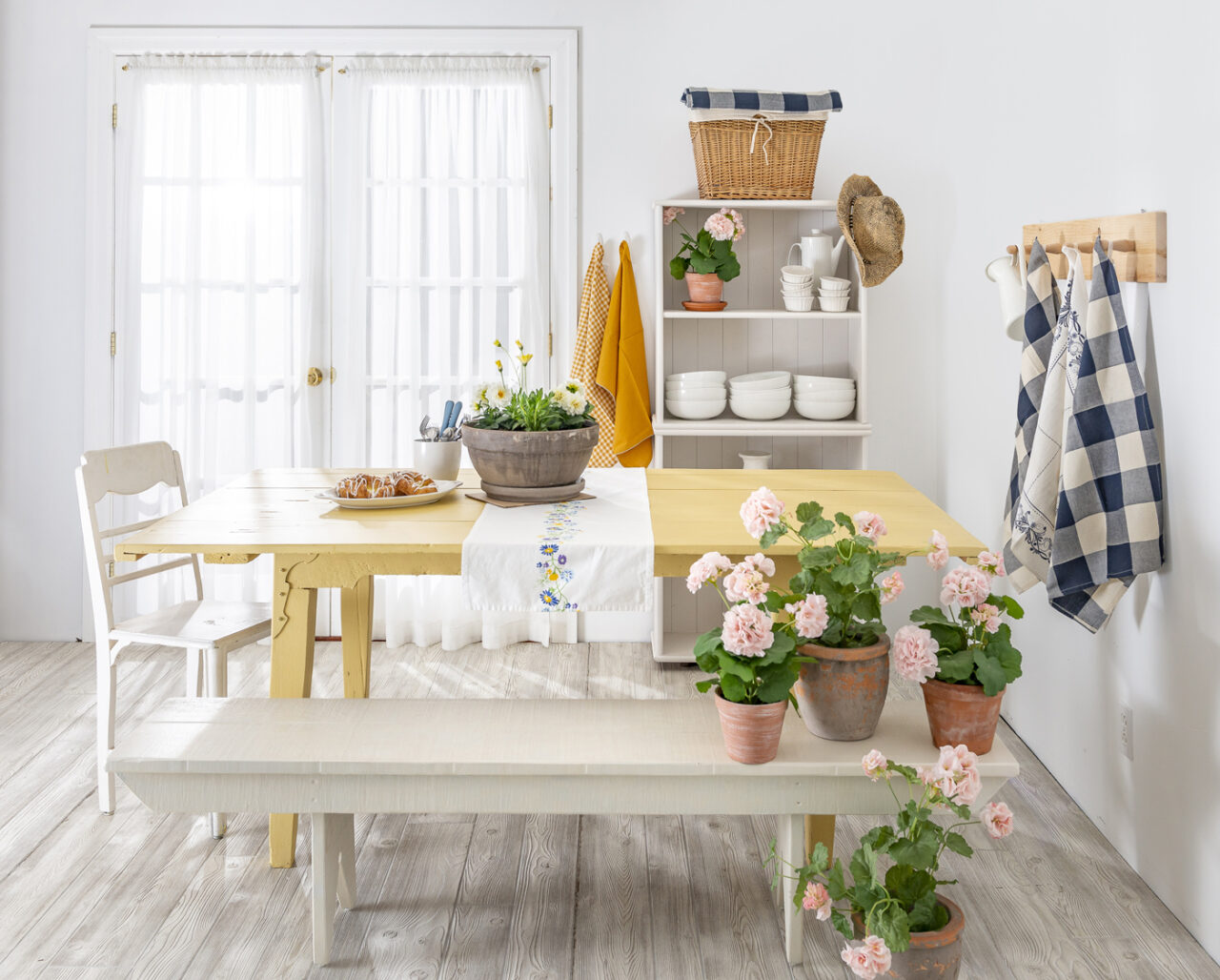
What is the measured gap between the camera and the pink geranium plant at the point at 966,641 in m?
1.91

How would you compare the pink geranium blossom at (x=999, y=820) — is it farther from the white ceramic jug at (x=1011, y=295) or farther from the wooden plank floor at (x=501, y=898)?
the white ceramic jug at (x=1011, y=295)

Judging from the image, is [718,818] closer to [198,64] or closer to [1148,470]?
[1148,470]

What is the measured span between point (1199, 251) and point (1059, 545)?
617 millimetres

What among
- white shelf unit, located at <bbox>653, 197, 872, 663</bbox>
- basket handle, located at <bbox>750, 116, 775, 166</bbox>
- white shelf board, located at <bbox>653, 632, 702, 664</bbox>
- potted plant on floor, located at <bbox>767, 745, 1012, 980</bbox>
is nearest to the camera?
potted plant on floor, located at <bbox>767, 745, 1012, 980</bbox>

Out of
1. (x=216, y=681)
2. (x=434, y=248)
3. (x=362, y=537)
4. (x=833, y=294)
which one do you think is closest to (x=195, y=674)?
(x=216, y=681)

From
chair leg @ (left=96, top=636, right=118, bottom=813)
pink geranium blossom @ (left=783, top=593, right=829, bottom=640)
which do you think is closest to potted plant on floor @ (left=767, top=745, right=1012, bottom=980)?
pink geranium blossom @ (left=783, top=593, right=829, bottom=640)

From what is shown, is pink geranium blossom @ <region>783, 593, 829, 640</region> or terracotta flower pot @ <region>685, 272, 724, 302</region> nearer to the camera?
pink geranium blossom @ <region>783, 593, 829, 640</region>

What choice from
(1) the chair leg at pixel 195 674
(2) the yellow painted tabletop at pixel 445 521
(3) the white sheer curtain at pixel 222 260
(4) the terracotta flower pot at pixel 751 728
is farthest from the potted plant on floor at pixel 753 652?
(3) the white sheer curtain at pixel 222 260

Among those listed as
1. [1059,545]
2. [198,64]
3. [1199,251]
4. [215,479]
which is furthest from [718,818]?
[198,64]

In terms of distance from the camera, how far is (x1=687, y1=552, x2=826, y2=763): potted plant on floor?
6.01 feet

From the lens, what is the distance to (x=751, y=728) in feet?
6.21

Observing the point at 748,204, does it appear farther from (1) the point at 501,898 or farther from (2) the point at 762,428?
(1) the point at 501,898

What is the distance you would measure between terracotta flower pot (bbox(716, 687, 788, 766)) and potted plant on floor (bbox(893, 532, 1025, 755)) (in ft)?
0.80

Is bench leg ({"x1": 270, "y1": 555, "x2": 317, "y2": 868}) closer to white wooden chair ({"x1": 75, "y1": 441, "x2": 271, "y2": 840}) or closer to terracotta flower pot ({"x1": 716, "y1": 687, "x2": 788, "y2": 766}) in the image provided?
white wooden chair ({"x1": 75, "y1": 441, "x2": 271, "y2": 840})
